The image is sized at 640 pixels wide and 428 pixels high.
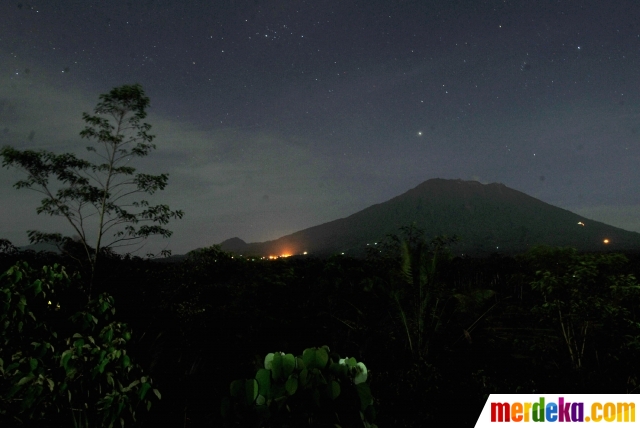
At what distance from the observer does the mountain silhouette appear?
281 ft

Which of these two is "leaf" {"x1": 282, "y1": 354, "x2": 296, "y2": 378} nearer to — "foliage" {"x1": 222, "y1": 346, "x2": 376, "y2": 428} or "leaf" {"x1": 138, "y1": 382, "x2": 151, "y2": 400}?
"foliage" {"x1": 222, "y1": 346, "x2": 376, "y2": 428}

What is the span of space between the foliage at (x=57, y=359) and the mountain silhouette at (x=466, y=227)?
65873 millimetres

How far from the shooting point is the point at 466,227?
10281 centimetres

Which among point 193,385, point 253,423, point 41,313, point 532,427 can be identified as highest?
point 41,313

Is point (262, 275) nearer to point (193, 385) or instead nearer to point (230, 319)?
point (230, 319)

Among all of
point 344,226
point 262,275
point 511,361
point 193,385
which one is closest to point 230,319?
Result: point 262,275

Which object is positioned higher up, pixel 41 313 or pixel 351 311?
pixel 41 313

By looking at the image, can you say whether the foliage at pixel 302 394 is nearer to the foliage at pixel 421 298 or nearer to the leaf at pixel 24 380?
the leaf at pixel 24 380

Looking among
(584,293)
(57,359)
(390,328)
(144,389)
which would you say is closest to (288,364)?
(144,389)

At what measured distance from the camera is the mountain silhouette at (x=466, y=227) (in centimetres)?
8562

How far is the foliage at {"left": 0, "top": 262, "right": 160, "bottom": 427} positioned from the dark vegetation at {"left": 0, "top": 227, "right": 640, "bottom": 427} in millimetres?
249

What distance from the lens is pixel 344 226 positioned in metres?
99.1

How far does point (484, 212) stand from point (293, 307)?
119 m

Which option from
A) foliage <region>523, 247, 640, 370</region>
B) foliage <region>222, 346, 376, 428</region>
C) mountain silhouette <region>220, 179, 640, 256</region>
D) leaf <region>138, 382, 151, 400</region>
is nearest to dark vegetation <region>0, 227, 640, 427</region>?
foliage <region>523, 247, 640, 370</region>
